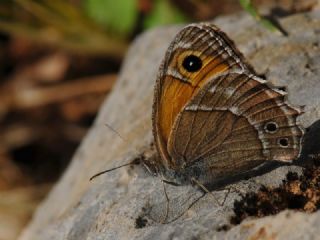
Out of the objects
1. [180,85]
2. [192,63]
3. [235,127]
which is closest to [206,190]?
[235,127]

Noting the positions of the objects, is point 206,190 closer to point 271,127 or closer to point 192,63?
point 271,127

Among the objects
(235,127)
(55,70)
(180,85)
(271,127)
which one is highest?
(55,70)

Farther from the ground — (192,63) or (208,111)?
(192,63)

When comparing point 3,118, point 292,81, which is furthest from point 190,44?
point 3,118

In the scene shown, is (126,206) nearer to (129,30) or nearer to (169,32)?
(169,32)

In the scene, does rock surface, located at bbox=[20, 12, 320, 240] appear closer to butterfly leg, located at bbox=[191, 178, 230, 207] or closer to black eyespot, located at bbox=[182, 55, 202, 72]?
butterfly leg, located at bbox=[191, 178, 230, 207]

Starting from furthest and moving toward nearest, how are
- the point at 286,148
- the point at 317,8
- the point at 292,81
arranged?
the point at 317,8 < the point at 292,81 < the point at 286,148
